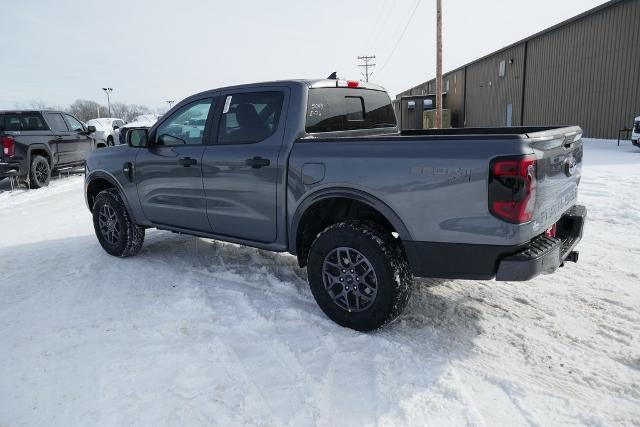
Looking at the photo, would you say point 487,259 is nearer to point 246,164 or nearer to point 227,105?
point 246,164

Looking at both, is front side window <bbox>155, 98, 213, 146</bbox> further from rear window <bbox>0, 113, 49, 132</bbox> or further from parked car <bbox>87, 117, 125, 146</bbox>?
parked car <bbox>87, 117, 125, 146</bbox>

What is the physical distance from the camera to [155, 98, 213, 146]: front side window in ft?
14.2

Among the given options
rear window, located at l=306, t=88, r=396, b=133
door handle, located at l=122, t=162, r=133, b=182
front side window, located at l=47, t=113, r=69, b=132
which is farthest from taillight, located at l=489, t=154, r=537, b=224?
front side window, located at l=47, t=113, r=69, b=132

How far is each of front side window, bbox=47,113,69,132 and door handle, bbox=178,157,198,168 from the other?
8847 millimetres

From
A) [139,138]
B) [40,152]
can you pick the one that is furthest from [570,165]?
[40,152]

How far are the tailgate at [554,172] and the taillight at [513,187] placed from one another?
3.9 inches

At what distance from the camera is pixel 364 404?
2438 millimetres

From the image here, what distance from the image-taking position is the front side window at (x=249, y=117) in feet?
12.4

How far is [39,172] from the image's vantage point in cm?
1070

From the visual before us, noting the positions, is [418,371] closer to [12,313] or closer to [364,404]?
[364,404]

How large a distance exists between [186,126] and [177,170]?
0.45m

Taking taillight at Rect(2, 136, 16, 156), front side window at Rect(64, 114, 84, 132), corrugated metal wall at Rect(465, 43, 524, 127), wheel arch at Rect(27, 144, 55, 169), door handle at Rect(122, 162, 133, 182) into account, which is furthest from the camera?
corrugated metal wall at Rect(465, 43, 524, 127)

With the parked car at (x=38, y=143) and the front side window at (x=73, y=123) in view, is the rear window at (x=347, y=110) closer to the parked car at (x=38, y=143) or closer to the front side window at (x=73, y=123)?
the parked car at (x=38, y=143)

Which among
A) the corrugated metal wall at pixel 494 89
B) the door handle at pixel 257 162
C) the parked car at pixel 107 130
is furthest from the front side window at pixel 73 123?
the corrugated metal wall at pixel 494 89
